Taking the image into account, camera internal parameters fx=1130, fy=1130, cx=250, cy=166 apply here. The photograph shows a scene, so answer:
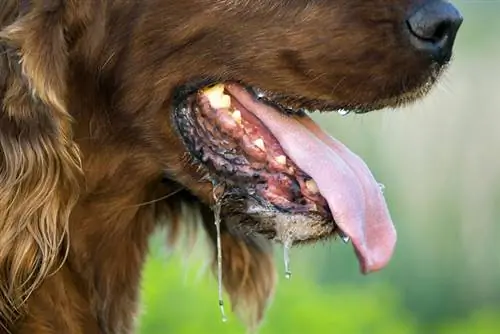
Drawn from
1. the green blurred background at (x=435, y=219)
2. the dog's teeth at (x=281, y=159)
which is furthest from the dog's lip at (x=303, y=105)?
the green blurred background at (x=435, y=219)

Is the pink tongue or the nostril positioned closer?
the nostril

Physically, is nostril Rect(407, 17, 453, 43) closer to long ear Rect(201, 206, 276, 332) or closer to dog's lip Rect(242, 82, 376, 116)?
dog's lip Rect(242, 82, 376, 116)

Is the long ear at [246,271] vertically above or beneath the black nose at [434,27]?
beneath

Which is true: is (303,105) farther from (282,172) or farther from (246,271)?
(246,271)

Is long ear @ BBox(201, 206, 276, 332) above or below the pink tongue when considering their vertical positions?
below

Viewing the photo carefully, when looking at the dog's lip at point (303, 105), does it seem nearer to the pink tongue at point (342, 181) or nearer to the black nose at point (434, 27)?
the pink tongue at point (342, 181)

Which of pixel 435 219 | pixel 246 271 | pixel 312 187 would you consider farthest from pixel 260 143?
pixel 435 219

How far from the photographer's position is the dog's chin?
9.34 feet

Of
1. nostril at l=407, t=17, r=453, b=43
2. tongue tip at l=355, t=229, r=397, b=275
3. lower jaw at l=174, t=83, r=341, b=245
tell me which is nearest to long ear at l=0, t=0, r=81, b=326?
lower jaw at l=174, t=83, r=341, b=245

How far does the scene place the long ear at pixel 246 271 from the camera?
11.4ft

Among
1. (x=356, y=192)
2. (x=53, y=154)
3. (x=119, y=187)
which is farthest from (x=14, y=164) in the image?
(x=356, y=192)

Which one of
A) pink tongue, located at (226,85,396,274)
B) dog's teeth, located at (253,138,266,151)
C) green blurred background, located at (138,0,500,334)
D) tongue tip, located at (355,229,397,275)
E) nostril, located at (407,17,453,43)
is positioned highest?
nostril, located at (407,17,453,43)

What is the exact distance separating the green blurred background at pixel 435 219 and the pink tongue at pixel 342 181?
3.01 m

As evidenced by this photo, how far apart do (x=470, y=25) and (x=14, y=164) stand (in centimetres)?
462
